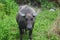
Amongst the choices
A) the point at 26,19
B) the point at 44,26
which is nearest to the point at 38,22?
the point at 44,26

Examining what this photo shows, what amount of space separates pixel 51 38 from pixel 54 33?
0.34 m

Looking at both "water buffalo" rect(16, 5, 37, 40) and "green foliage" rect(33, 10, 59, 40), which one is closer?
"water buffalo" rect(16, 5, 37, 40)

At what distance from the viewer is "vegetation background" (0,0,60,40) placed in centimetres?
830

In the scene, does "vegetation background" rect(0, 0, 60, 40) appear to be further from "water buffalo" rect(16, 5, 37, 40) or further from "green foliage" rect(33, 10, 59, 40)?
"water buffalo" rect(16, 5, 37, 40)

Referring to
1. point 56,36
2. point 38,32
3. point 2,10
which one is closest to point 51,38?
point 56,36

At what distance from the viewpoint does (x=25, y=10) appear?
7.92 metres

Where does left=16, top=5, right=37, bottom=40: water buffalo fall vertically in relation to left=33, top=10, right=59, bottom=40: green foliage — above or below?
above

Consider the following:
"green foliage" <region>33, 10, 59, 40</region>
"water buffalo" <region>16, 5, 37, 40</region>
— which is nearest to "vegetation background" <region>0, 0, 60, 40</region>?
"green foliage" <region>33, 10, 59, 40</region>

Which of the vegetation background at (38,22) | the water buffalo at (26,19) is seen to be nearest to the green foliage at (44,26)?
the vegetation background at (38,22)

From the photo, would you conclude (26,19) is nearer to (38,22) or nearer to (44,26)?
(44,26)

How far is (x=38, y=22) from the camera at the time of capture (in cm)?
988

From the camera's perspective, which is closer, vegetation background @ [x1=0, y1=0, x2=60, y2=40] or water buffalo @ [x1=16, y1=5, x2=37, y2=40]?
water buffalo @ [x1=16, y1=5, x2=37, y2=40]

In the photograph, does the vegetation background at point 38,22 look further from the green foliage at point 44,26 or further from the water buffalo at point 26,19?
the water buffalo at point 26,19

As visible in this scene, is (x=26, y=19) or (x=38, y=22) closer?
(x=26, y=19)
